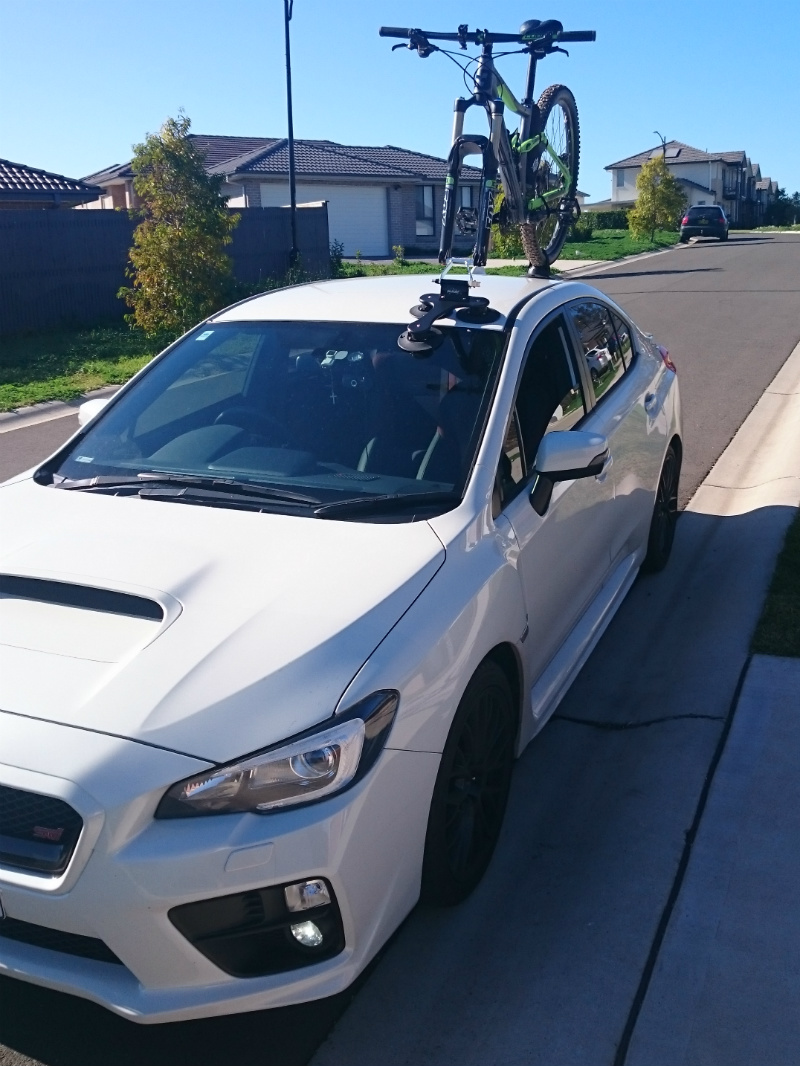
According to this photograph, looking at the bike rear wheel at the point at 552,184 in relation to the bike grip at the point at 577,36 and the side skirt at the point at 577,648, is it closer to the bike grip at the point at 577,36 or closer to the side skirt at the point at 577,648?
the bike grip at the point at 577,36

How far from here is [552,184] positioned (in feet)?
29.3

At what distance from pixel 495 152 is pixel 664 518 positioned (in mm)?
3148

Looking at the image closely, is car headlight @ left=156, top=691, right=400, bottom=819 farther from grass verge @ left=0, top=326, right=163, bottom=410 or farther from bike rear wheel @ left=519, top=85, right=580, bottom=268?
grass verge @ left=0, top=326, right=163, bottom=410

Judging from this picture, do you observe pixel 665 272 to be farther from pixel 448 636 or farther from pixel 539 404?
pixel 448 636

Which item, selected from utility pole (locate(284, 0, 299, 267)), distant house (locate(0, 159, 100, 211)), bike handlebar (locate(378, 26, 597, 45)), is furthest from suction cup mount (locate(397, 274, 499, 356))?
distant house (locate(0, 159, 100, 211))

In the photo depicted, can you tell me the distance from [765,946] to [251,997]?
1.47 m

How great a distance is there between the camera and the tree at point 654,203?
4953 centimetres

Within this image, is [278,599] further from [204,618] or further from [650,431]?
[650,431]

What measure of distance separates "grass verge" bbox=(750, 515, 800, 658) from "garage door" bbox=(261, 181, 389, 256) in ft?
128

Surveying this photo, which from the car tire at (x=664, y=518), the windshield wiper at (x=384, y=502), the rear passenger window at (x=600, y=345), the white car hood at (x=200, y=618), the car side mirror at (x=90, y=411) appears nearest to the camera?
the white car hood at (x=200, y=618)

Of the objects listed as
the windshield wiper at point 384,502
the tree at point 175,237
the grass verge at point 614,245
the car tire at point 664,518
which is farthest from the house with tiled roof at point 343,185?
the windshield wiper at point 384,502

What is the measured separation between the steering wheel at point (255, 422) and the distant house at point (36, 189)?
2324 centimetres

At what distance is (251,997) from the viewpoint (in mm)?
2457

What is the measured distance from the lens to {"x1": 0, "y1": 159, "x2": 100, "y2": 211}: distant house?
25.2 metres
